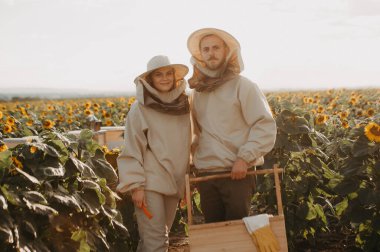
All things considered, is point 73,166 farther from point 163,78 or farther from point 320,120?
point 320,120

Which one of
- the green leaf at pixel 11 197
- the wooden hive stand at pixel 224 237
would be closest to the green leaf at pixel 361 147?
the wooden hive stand at pixel 224 237

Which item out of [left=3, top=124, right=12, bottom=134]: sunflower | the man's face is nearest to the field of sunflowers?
the man's face

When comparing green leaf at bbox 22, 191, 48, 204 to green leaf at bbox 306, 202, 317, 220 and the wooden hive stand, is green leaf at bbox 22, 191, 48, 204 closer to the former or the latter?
the wooden hive stand

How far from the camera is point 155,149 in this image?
10.7ft

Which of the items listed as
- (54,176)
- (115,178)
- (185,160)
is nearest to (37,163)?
(54,176)

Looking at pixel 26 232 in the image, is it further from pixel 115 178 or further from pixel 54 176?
pixel 115 178

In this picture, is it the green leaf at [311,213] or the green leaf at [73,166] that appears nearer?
the green leaf at [73,166]

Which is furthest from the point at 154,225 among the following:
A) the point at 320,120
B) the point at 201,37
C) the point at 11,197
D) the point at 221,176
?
the point at 320,120

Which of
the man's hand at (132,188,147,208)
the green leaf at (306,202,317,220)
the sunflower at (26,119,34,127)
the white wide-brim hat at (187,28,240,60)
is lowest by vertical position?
the green leaf at (306,202,317,220)

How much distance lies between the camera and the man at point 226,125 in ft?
10.1

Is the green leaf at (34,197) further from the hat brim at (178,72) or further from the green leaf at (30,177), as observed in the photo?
the hat brim at (178,72)

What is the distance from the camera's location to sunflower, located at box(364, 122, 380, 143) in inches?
145

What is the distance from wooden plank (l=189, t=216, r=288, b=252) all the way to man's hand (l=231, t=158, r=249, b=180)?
0.28 meters

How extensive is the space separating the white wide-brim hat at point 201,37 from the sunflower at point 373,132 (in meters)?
1.12
